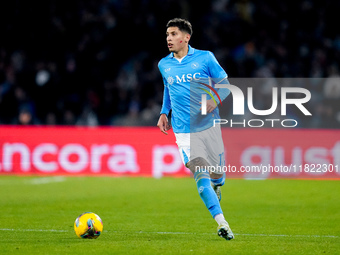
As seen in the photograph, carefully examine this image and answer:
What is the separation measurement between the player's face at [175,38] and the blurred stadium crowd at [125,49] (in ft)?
31.0

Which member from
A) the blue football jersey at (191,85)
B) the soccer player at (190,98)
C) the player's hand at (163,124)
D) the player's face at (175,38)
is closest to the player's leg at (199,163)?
the soccer player at (190,98)

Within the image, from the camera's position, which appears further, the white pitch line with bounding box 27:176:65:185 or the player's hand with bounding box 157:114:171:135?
the white pitch line with bounding box 27:176:65:185

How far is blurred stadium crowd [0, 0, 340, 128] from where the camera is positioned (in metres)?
18.5

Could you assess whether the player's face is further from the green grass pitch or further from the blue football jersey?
the green grass pitch

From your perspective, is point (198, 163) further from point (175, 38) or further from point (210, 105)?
point (175, 38)

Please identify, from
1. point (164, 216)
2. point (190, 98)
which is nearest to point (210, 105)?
point (190, 98)

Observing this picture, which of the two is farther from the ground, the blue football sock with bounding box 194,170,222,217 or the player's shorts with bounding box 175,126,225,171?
the player's shorts with bounding box 175,126,225,171

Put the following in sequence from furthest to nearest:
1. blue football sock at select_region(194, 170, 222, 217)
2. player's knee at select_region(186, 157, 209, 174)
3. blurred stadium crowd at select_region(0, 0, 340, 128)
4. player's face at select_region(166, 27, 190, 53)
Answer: blurred stadium crowd at select_region(0, 0, 340, 128), player's face at select_region(166, 27, 190, 53), player's knee at select_region(186, 157, 209, 174), blue football sock at select_region(194, 170, 222, 217)

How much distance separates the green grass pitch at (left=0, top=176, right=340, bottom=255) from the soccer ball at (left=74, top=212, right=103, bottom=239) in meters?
0.17

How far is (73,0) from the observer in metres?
22.1

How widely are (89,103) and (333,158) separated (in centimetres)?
724

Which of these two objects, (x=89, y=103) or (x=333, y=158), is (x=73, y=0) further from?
(x=333, y=158)

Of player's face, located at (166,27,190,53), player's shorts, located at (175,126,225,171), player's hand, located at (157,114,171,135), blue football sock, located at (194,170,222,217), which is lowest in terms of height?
blue football sock, located at (194,170,222,217)

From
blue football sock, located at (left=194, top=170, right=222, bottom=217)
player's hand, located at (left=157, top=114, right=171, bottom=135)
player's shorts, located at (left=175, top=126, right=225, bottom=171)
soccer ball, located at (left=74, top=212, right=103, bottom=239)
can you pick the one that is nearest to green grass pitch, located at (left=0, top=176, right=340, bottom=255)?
soccer ball, located at (left=74, top=212, right=103, bottom=239)
